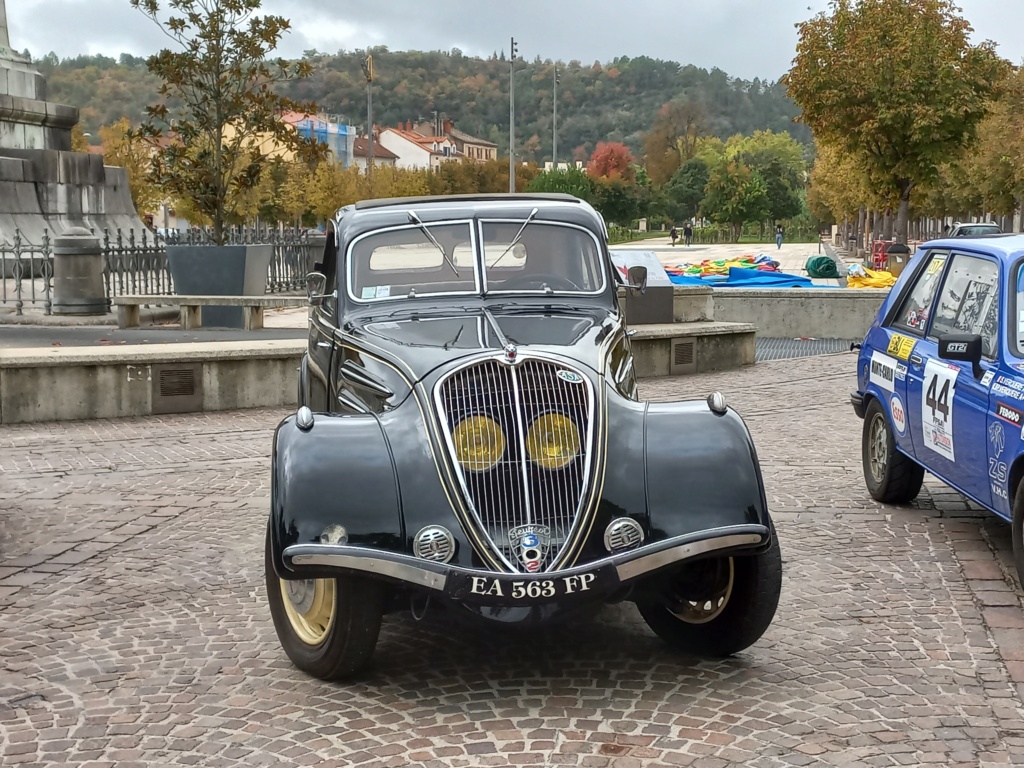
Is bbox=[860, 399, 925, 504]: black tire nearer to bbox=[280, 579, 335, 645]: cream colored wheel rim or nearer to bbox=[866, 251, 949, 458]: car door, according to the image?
bbox=[866, 251, 949, 458]: car door

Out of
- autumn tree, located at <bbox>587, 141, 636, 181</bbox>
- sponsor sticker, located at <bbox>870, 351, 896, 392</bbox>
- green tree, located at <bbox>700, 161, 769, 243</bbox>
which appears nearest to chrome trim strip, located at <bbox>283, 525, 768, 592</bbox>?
sponsor sticker, located at <bbox>870, 351, 896, 392</bbox>

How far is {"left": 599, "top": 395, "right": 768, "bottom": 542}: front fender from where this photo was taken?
5.22 metres

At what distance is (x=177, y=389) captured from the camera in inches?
514

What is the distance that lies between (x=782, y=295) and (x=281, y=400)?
1082 centimetres

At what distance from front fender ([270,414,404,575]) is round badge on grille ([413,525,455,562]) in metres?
0.07

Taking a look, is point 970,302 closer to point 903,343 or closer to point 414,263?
point 903,343

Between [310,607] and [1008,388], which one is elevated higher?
[1008,388]

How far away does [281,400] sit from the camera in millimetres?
13609

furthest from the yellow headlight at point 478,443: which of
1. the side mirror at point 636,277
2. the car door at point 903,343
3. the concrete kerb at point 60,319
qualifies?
the concrete kerb at point 60,319

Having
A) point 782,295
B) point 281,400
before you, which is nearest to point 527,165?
point 782,295

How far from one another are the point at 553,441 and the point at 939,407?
306 cm

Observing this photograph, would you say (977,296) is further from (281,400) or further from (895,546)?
(281,400)

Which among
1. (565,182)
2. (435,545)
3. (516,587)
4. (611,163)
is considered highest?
(611,163)

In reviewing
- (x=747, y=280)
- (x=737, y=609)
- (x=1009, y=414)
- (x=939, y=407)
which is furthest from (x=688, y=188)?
(x=737, y=609)
